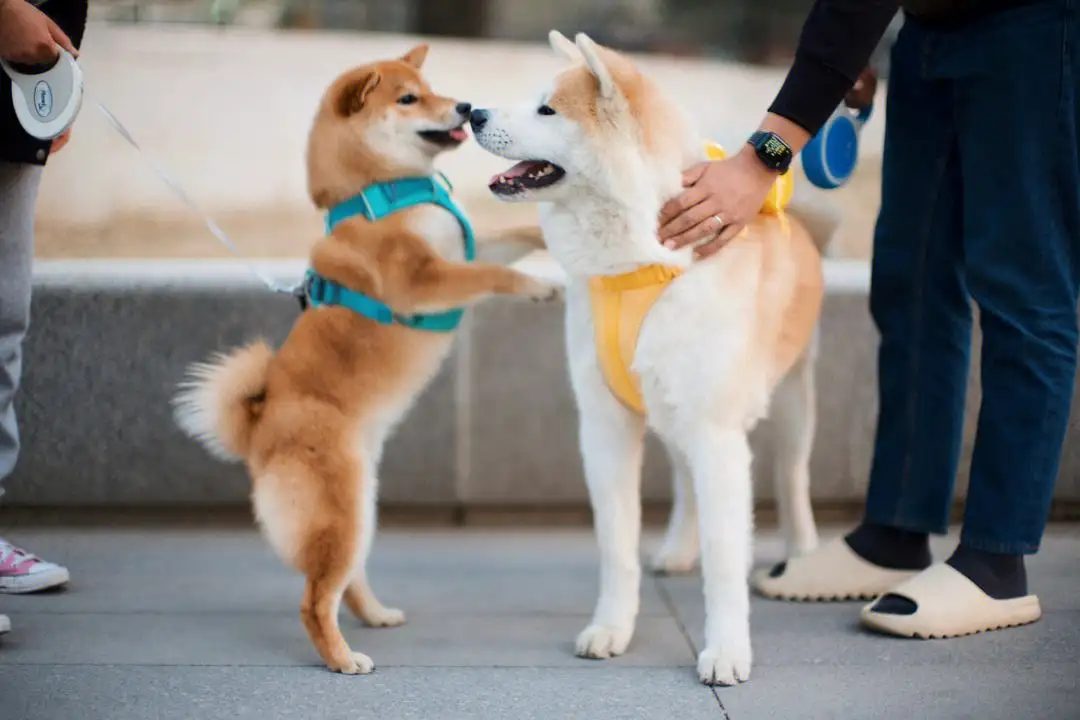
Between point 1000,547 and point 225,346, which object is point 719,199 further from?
Result: point 225,346

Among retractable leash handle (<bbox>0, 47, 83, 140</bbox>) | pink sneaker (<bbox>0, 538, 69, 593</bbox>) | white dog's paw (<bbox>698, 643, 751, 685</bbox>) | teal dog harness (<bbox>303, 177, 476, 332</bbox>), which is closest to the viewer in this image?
white dog's paw (<bbox>698, 643, 751, 685</bbox>)

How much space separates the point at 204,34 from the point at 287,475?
8.35 feet

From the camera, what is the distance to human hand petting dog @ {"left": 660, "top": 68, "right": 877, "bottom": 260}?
2287 mm

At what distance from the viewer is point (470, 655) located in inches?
98.1

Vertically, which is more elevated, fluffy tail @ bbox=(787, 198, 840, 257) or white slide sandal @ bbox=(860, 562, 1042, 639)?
fluffy tail @ bbox=(787, 198, 840, 257)

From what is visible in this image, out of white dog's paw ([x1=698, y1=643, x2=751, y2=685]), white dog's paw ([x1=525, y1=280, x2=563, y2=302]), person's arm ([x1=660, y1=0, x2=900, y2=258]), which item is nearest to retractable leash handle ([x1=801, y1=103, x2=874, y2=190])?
person's arm ([x1=660, y1=0, x2=900, y2=258])

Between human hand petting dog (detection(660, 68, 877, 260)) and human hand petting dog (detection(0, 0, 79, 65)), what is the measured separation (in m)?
1.43

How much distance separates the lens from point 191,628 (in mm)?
2699

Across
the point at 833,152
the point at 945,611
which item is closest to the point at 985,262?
the point at 833,152

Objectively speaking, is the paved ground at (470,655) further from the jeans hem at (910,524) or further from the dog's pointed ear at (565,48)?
the dog's pointed ear at (565,48)

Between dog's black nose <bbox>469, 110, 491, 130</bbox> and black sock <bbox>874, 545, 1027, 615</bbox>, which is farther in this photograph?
black sock <bbox>874, 545, 1027, 615</bbox>

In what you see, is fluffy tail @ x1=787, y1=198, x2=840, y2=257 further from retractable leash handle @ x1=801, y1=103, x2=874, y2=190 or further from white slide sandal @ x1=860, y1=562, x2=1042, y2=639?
white slide sandal @ x1=860, y1=562, x2=1042, y2=639

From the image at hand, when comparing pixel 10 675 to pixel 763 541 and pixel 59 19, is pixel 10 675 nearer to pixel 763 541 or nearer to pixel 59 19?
pixel 59 19

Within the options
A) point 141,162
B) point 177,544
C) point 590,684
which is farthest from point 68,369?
point 590,684
